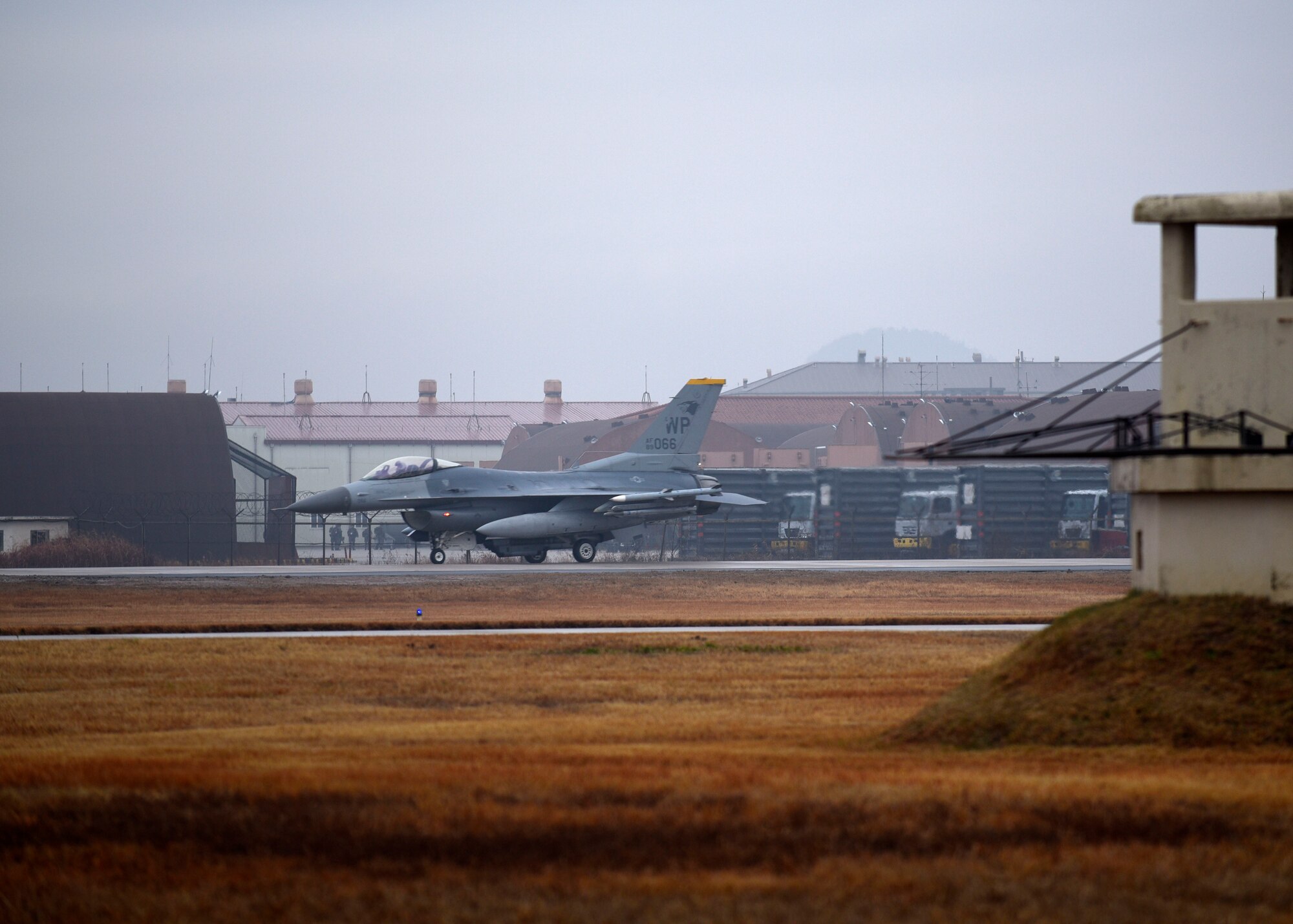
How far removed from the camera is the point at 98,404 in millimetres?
61719

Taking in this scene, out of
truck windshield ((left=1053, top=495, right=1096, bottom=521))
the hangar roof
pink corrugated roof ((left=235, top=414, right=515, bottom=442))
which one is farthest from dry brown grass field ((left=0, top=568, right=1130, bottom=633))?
pink corrugated roof ((left=235, top=414, right=515, bottom=442))

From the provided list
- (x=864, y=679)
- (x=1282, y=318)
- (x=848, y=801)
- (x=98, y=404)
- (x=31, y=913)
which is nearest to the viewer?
(x=31, y=913)

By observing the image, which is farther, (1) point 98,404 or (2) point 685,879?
(1) point 98,404

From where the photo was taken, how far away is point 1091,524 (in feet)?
177

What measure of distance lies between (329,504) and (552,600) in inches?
585

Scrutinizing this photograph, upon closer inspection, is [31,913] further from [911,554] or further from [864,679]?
[911,554]

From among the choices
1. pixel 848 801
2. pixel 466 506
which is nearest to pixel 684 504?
pixel 466 506

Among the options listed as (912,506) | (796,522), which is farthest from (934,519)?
(796,522)

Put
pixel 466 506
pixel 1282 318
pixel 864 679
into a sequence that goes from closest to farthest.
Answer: pixel 1282 318 → pixel 864 679 → pixel 466 506

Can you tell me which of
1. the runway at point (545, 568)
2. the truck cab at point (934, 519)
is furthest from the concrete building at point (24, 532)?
the truck cab at point (934, 519)

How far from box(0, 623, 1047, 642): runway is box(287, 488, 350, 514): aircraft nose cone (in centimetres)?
2005

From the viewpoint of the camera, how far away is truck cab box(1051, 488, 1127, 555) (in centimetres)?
5381

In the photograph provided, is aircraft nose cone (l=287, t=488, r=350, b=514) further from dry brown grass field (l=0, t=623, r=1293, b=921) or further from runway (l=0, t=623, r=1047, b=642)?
dry brown grass field (l=0, t=623, r=1293, b=921)

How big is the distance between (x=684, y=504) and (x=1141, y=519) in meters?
34.6
